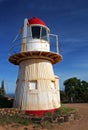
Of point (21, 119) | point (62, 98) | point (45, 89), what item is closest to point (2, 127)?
point (21, 119)

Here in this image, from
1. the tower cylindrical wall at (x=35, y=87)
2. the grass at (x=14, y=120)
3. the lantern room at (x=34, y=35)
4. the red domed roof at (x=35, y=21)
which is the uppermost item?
the red domed roof at (x=35, y=21)

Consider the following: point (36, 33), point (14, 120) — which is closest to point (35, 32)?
point (36, 33)

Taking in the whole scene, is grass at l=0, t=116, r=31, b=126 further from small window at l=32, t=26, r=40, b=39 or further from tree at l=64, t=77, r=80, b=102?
tree at l=64, t=77, r=80, b=102

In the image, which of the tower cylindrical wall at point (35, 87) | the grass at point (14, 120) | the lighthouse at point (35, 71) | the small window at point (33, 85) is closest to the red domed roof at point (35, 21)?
the lighthouse at point (35, 71)

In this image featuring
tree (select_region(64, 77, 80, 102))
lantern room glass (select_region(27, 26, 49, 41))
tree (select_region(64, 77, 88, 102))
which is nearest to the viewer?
lantern room glass (select_region(27, 26, 49, 41))

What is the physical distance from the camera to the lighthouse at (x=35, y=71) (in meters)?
19.3

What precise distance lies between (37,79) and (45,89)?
1.12 m

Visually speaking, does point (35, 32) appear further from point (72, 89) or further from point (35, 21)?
point (72, 89)

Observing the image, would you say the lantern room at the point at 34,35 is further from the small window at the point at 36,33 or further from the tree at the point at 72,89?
the tree at the point at 72,89

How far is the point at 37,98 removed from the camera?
19266mm

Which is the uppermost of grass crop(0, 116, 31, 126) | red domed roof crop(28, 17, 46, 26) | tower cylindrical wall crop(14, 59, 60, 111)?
red domed roof crop(28, 17, 46, 26)

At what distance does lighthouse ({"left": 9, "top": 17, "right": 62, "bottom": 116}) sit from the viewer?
19.3 m

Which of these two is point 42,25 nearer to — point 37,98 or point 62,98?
point 37,98

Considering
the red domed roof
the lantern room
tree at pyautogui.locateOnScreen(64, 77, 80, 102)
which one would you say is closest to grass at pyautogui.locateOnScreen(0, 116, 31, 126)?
the lantern room
